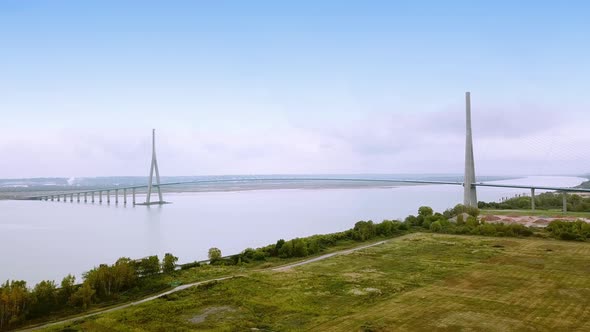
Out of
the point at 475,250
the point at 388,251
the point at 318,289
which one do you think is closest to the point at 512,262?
the point at 475,250

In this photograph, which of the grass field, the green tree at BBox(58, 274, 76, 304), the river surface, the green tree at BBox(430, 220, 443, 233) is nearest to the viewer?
the grass field

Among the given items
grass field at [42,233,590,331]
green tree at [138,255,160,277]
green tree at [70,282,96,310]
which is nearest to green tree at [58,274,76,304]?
green tree at [70,282,96,310]

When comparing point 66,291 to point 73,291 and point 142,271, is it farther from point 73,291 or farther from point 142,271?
point 142,271

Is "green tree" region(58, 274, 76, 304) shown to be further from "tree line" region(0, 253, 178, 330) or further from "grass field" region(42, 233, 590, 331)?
"grass field" region(42, 233, 590, 331)

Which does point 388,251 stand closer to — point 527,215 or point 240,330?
point 240,330

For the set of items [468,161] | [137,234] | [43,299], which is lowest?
[137,234]

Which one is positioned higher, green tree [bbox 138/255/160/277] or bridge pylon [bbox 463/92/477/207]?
bridge pylon [bbox 463/92/477/207]

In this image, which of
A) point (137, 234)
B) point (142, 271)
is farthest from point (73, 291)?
point (137, 234)

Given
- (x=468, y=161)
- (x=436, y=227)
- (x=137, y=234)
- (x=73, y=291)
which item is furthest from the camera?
(x=468, y=161)
